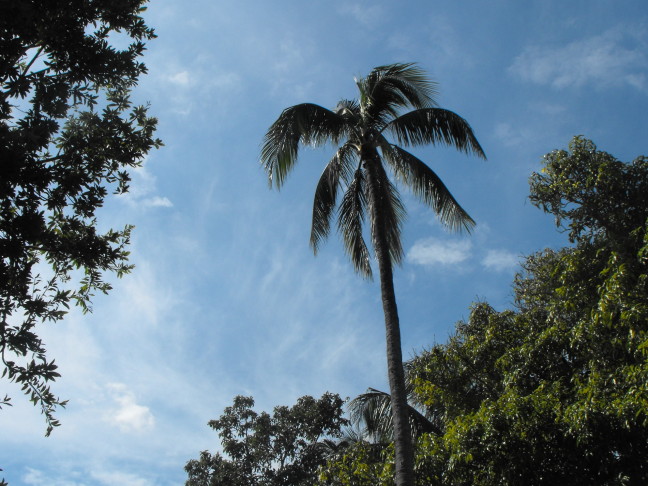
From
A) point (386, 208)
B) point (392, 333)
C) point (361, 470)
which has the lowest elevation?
point (361, 470)

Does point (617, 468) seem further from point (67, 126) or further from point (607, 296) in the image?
point (67, 126)

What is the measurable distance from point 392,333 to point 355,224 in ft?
9.27

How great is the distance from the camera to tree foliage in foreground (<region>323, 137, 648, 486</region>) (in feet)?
29.0

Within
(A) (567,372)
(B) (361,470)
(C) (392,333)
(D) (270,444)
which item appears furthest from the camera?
(D) (270,444)

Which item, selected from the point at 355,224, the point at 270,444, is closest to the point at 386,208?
the point at 355,224

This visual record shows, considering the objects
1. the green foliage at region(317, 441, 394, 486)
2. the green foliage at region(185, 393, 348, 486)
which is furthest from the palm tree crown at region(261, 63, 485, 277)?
the green foliage at region(185, 393, 348, 486)

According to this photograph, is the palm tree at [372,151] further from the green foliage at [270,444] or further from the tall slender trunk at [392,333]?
the green foliage at [270,444]

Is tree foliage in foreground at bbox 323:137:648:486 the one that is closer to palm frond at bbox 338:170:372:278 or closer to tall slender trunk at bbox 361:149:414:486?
tall slender trunk at bbox 361:149:414:486

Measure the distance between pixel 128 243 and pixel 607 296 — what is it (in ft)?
23.6

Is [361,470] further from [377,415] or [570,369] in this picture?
[570,369]

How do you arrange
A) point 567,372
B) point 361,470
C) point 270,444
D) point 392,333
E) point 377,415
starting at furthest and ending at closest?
point 270,444 < point 377,415 < point 361,470 < point 567,372 < point 392,333

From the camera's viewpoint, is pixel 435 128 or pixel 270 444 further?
pixel 270 444

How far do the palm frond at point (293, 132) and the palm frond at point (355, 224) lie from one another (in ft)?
3.60

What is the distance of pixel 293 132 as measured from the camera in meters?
11.5
